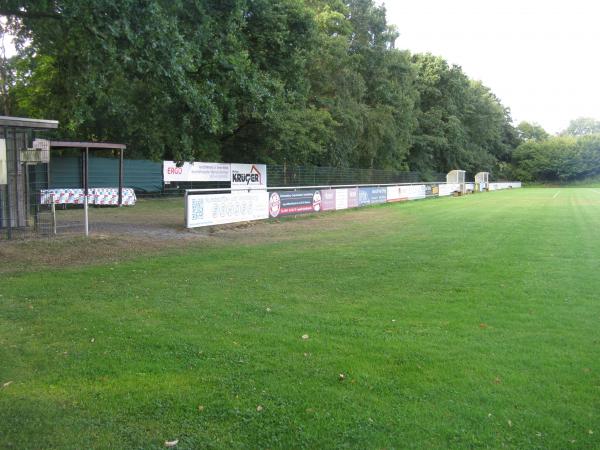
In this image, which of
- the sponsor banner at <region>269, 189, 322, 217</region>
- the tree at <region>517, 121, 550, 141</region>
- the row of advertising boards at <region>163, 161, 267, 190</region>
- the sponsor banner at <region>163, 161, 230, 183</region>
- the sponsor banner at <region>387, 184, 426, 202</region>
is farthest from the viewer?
the tree at <region>517, 121, 550, 141</region>

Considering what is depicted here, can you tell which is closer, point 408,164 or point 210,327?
point 210,327

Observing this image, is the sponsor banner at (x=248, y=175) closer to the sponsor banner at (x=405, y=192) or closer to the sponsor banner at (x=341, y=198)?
the sponsor banner at (x=341, y=198)

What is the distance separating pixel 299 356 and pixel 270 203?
17.1 m

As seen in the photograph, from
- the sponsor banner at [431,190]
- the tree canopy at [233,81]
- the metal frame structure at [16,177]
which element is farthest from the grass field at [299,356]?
the sponsor banner at [431,190]

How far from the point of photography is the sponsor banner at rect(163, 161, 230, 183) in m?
28.7

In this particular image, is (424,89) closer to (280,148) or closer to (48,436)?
(280,148)

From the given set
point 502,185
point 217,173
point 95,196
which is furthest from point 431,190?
point 502,185

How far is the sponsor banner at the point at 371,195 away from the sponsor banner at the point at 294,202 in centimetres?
690

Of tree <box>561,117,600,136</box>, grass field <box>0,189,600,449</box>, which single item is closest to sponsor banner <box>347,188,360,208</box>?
grass field <box>0,189,600,449</box>

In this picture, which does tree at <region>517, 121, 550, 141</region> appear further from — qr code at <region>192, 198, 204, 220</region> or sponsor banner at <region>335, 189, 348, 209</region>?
qr code at <region>192, 198, 204, 220</region>

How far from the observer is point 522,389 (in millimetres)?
4668

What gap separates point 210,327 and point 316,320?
135 cm

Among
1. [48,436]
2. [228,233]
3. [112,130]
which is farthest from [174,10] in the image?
[112,130]

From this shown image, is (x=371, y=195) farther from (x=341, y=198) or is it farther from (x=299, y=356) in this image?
(x=299, y=356)
